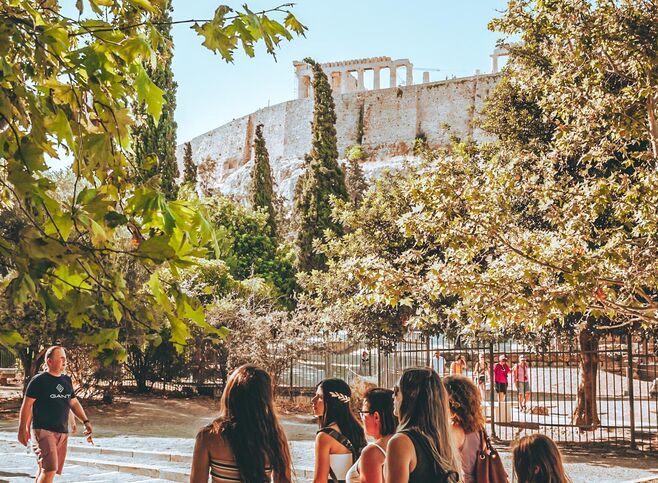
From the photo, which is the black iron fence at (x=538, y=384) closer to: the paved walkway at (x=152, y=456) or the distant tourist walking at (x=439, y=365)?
the distant tourist walking at (x=439, y=365)

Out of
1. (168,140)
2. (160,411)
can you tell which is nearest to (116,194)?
(160,411)

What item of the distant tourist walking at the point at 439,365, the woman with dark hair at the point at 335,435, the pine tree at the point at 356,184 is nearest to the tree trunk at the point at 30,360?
the distant tourist walking at the point at 439,365

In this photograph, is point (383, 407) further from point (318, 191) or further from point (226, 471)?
point (318, 191)

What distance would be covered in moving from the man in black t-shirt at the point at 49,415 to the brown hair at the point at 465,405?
4.80 m

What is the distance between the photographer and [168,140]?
34.4m

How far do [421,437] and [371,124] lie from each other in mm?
88584

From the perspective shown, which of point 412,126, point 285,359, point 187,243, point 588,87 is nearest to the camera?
point 187,243

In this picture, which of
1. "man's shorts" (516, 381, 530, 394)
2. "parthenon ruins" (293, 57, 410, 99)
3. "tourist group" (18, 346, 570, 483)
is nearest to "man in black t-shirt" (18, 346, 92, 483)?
"tourist group" (18, 346, 570, 483)

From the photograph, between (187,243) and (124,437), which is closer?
(187,243)

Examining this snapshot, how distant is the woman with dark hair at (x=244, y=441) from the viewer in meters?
3.78

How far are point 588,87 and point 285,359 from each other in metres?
13.8

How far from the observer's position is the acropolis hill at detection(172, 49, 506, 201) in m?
86.9

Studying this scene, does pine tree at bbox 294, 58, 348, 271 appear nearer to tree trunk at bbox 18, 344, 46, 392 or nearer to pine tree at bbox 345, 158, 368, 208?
pine tree at bbox 345, 158, 368, 208

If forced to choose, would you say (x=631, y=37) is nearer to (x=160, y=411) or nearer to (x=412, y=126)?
(x=160, y=411)
